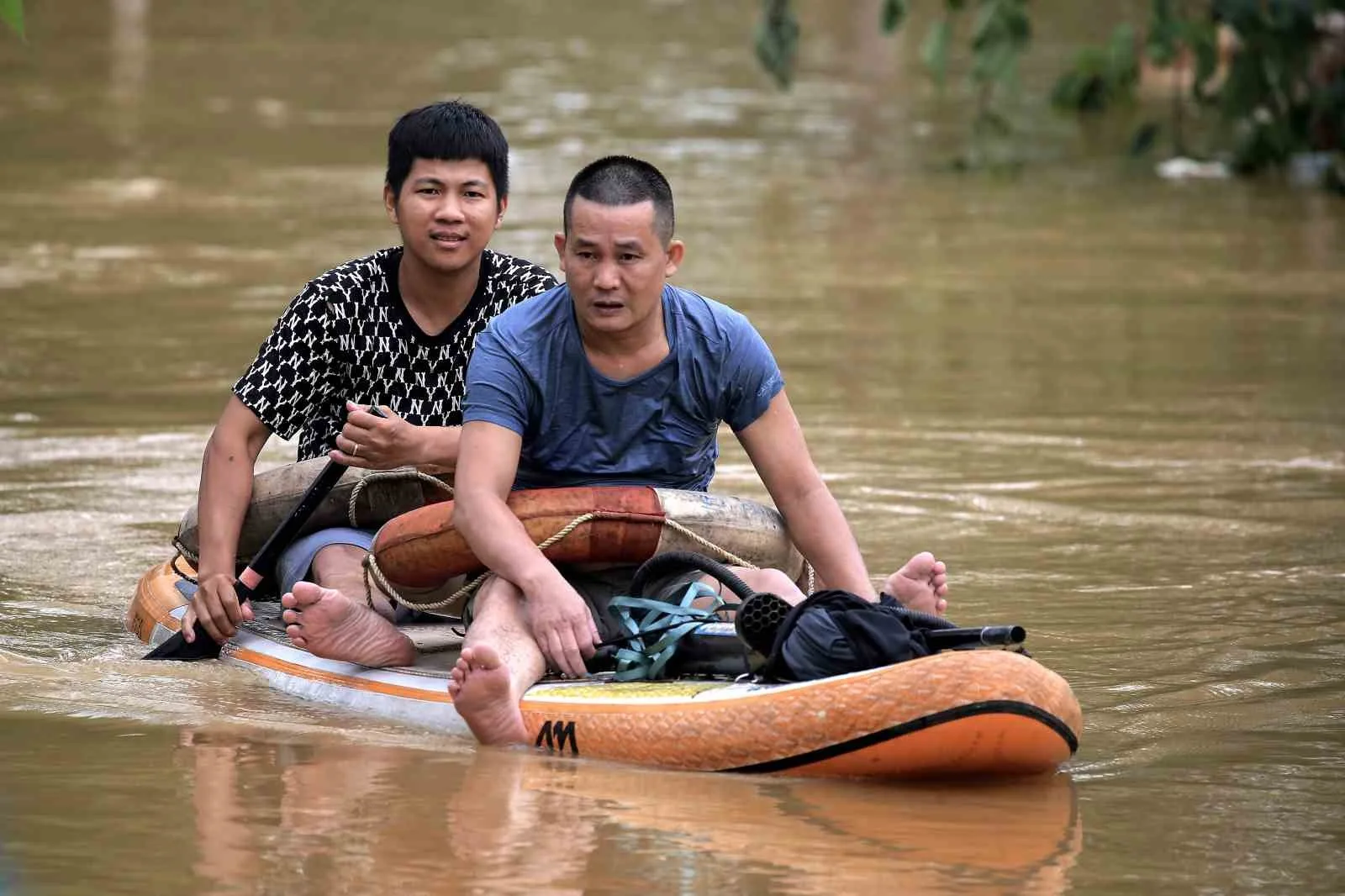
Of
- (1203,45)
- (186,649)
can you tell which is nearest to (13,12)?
(186,649)

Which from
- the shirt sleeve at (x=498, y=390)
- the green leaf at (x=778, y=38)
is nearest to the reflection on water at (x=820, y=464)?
the shirt sleeve at (x=498, y=390)

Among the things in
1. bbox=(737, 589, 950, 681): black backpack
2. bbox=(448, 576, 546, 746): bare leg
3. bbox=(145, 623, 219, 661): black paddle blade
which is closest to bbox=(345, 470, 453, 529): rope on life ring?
bbox=(145, 623, 219, 661): black paddle blade

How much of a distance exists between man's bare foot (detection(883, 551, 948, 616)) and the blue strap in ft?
1.39

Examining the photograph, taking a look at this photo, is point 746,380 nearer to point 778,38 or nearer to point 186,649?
point 186,649

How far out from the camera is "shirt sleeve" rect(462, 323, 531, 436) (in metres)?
5.45

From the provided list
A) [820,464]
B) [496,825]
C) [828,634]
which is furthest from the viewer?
[820,464]

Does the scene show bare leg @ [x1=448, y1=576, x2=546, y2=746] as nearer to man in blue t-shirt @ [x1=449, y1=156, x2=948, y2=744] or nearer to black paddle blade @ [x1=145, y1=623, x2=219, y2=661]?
man in blue t-shirt @ [x1=449, y1=156, x2=948, y2=744]

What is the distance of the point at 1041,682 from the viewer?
4.83 meters

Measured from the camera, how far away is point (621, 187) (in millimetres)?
5410

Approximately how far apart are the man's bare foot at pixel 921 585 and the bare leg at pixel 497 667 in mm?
824

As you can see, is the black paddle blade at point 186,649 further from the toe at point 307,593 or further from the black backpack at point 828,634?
the black backpack at point 828,634

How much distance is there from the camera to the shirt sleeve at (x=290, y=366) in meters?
6.06

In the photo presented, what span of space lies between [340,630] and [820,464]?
342cm

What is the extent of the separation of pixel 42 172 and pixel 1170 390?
9585mm
